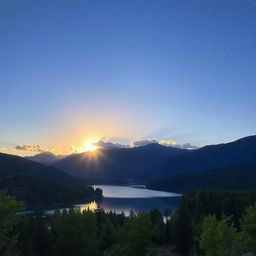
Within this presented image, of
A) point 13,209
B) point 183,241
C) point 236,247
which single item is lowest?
point 183,241

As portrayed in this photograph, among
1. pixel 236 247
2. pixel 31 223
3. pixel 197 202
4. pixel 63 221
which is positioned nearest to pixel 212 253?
pixel 236 247

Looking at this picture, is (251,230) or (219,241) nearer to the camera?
(219,241)

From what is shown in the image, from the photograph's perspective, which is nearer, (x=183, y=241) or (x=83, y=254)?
Result: (x=83, y=254)

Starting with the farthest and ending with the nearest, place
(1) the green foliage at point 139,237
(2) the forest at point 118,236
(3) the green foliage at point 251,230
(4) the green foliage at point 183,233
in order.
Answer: (4) the green foliage at point 183,233 < (1) the green foliage at point 139,237 < (3) the green foliage at point 251,230 < (2) the forest at point 118,236

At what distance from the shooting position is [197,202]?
5153 inches

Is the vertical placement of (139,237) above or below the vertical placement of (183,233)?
above

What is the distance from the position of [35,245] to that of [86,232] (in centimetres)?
1164

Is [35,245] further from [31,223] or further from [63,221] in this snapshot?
[31,223]

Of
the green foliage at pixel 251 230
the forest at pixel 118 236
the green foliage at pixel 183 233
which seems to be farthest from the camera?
the green foliage at pixel 183 233

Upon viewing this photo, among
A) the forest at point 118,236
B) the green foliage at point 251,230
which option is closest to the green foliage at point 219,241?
the forest at point 118,236

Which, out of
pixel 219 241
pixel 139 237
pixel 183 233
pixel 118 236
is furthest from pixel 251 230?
pixel 118 236

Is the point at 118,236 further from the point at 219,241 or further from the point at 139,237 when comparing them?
the point at 219,241

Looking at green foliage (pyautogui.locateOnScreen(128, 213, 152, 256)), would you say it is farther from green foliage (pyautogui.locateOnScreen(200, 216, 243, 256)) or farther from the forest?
green foliage (pyautogui.locateOnScreen(200, 216, 243, 256))

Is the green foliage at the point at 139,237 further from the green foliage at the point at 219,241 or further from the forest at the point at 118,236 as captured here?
the green foliage at the point at 219,241
